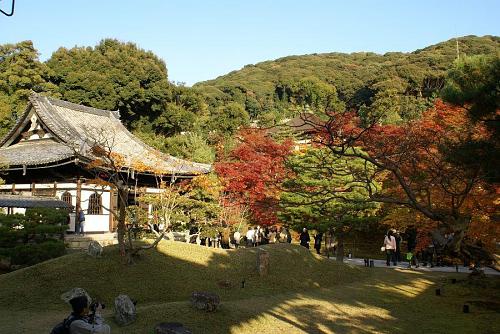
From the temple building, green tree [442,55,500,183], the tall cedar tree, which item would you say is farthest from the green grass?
the tall cedar tree

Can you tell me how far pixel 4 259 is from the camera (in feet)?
46.0

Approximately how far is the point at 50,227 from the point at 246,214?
43.9ft

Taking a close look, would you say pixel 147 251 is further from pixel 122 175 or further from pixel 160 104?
pixel 160 104

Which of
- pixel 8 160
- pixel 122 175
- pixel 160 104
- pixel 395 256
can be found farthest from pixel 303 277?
pixel 160 104

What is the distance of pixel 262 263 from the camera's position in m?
13.2

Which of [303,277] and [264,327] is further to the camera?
[303,277]

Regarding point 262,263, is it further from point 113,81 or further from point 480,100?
point 113,81

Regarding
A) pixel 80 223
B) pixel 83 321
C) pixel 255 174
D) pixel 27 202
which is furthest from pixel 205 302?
pixel 255 174

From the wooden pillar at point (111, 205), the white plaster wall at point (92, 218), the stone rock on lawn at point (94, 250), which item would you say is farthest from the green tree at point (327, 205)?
the white plaster wall at point (92, 218)

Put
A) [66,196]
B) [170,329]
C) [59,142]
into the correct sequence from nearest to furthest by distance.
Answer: [170,329]
[66,196]
[59,142]

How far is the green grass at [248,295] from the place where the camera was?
9.08 m

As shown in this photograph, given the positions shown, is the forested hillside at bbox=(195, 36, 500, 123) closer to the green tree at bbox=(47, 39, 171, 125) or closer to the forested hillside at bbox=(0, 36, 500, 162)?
the forested hillside at bbox=(0, 36, 500, 162)

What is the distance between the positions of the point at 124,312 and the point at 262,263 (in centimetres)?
550

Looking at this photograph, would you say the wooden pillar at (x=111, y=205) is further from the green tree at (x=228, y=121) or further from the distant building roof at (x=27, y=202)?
the green tree at (x=228, y=121)
